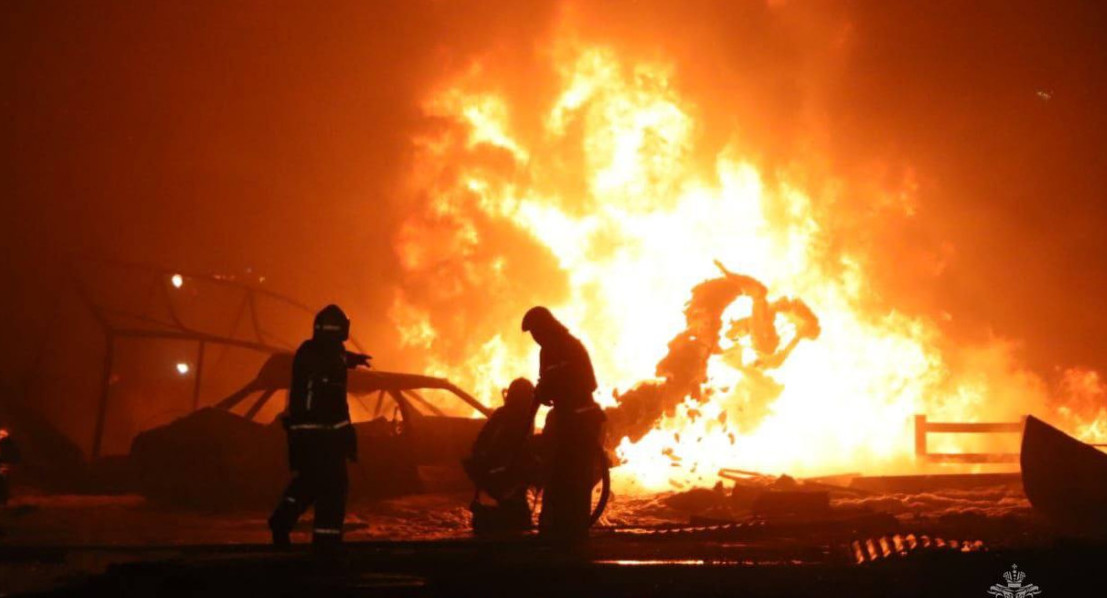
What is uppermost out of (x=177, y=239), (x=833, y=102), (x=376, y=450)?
(x=833, y=102)

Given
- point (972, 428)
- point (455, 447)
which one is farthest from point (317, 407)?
point (972, 428)

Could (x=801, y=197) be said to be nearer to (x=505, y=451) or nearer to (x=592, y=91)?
(x=592, y=91)

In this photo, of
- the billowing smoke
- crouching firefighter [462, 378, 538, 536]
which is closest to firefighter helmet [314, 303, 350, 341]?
crouching firefighter [462, 378, 538, 536]

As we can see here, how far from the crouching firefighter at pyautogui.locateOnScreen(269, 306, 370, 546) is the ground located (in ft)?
0.97

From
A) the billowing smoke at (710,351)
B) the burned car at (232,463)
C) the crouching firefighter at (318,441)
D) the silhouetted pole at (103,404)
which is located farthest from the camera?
the billowing smoke at (710,351)

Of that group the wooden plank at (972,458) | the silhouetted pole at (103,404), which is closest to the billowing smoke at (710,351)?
the wooden plank at (972,458)

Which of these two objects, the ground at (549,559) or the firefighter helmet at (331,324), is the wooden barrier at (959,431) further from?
the firefighter helmet at (331,324)

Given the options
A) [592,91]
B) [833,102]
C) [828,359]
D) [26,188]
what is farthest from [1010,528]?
[26,188]

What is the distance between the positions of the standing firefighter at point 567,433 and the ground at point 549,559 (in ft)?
0.90

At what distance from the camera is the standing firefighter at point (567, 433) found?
7312 mm

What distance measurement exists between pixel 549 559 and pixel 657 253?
1257 centimetres

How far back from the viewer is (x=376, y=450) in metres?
10.5

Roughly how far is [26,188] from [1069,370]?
24945 millimetres

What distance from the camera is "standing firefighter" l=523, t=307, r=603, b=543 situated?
7.31m
